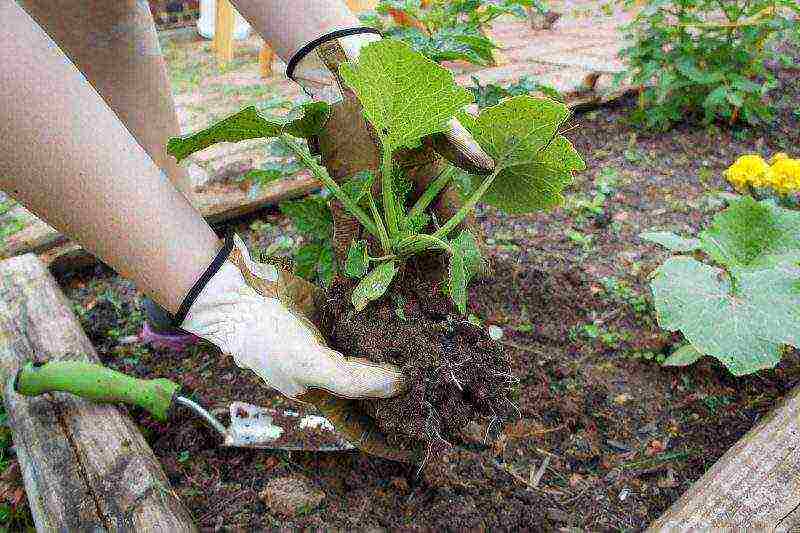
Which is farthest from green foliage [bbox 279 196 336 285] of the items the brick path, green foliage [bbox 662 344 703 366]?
the brick path

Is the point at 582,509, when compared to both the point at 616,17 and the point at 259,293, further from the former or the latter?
the point at 616,17

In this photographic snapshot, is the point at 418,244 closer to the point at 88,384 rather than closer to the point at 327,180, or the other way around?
the point at 327,180

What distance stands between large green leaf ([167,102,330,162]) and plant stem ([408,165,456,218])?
0.80 ft

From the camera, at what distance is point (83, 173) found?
840mm

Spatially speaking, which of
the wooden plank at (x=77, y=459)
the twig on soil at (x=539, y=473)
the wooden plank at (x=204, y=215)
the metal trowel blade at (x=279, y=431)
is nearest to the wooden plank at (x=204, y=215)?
the wooden plank at (x=204, y=215)

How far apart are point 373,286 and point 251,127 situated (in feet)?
1.10

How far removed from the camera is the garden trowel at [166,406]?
4.36 feet

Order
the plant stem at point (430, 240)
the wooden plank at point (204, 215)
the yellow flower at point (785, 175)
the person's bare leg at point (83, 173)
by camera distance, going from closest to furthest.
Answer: the person's bare leg at point (83, 173) < the plant stem at point (430, 240) < the yellow flower at point (785, 175) < the wooden plank at point (204, 215)

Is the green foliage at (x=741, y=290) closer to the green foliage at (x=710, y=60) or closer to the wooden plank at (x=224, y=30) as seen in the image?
the green foliage at (x=710, y=60)

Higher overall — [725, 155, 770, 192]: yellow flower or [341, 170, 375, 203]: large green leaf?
[341, 170, 375, 203]: large green leaf

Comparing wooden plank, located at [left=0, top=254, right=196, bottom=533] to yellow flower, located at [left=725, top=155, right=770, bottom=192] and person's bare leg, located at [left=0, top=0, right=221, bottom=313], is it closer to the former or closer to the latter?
person's bare leg, located at [left=0, top=0, right=221, bottom=313]

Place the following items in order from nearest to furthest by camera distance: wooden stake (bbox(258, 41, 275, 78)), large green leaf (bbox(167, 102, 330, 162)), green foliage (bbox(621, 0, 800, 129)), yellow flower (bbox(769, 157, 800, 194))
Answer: large green leaf (bbox(167, 102, 330, 162)), yellow flower (bbox(769, 157, 800, 194)), green foliage (bbox(621, 0, 800, 129)), wooden stake (bbox(258, 41, 275, 78))

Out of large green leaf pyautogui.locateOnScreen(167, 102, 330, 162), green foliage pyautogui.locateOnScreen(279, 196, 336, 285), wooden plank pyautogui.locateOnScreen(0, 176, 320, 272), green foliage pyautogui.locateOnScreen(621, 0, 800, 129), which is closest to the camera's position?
large green leaf pyautogui.locateOnScreen(167, 102, 330, 162)

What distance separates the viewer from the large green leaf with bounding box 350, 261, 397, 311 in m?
1.05
